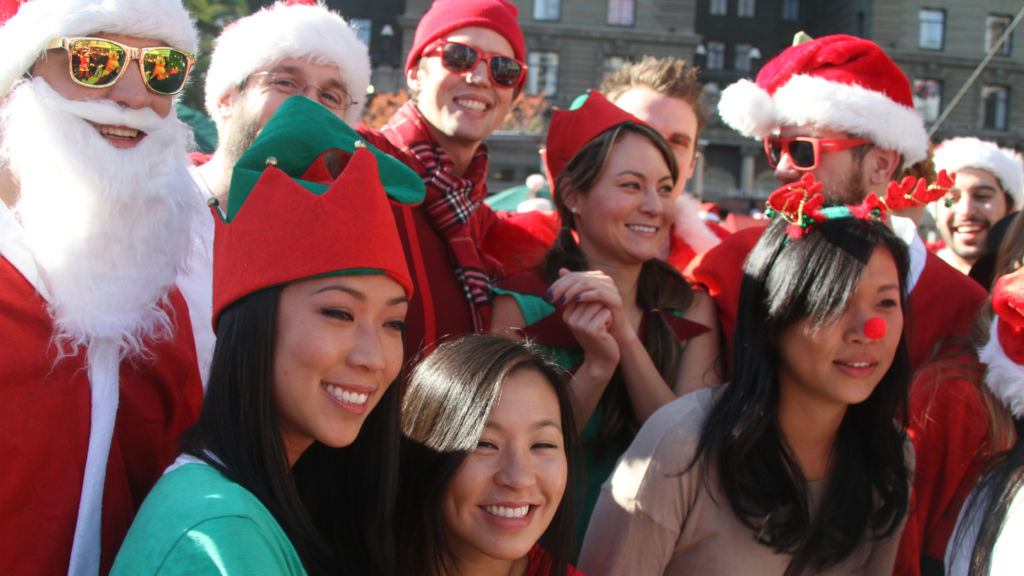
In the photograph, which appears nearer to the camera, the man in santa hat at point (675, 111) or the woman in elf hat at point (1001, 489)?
the woman in elf hat at point (1001, 489)

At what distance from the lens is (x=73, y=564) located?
160 centimetres

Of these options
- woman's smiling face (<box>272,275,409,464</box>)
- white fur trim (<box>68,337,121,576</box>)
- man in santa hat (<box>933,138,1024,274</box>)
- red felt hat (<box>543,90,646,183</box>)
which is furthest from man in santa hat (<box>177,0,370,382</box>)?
man in santa hat (<box>933,138,1024,274</box>)

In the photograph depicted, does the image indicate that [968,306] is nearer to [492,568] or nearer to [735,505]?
[735,505]

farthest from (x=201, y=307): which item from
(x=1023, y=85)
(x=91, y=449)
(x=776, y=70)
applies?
(x=1023, y=85)

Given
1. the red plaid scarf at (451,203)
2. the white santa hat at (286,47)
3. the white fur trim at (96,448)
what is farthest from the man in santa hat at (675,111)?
the white fur trim at (96,448)

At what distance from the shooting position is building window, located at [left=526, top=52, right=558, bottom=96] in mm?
29406

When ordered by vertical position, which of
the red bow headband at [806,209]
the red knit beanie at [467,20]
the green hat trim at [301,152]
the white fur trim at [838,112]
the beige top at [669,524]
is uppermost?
the red knit beanie at [467,20]

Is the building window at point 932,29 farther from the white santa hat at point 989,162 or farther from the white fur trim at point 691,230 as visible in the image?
the white fur trim at point 691,230

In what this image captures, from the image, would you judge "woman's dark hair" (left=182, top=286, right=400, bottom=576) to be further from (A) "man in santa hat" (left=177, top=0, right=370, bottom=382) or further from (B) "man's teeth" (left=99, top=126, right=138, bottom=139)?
(A) "man in santa hat" (left=177, top=0, right=370, bottom=382)

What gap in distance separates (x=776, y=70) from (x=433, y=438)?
2.41 m

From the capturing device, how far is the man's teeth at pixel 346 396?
167cm

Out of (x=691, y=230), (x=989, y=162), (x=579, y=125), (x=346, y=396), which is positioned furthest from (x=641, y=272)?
(x=989, y=162)

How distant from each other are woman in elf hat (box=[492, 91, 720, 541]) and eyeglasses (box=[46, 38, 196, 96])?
1.28 m

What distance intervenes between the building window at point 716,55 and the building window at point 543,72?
8.53 m
